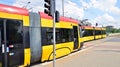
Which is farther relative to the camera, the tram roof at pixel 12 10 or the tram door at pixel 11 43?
the tram roof at pixel 12 10

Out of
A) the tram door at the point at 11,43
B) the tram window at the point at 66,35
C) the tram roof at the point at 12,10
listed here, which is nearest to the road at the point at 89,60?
the tram window at the point at 66,35

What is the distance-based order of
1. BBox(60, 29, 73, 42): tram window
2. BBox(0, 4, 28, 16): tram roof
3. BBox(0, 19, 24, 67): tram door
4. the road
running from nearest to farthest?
BBox(0, 19, 24, 67): tram door, BBox(0, 4, 28, 16): tram roof, the road, BBox(60, 29, 73, 42): tram window

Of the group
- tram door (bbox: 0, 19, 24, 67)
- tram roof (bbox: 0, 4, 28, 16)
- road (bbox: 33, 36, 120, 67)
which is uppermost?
tram roof (bbox: 0, 4, 28, 16)

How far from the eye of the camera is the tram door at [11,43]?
1220 cm

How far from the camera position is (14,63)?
12953 millimetres

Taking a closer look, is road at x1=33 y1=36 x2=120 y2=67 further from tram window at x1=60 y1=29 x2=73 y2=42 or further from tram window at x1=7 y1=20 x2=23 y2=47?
tram window at x1=7 y1=20 x2=23 y2=47

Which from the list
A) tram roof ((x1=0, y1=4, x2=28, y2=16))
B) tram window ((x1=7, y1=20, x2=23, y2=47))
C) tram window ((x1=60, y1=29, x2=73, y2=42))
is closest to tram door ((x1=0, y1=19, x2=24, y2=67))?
tram window ((x1=7, y1=20, x2=23, y2=47))

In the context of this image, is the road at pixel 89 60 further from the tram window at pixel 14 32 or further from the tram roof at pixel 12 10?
the tram roof at pixel 12 10

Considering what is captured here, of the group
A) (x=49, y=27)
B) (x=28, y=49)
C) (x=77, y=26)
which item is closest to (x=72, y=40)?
(x=77, y=26)

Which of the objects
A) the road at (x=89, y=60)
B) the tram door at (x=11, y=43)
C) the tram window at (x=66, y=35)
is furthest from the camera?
the tram window at (x=66, y=35)

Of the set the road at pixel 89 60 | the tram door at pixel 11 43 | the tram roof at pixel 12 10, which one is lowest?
the road at pixel 89 60

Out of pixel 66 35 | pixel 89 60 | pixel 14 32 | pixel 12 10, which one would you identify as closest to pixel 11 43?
pixel 14 32

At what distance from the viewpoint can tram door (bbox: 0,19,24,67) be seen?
40.0 feet

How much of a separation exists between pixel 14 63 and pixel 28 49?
5.92 ft
